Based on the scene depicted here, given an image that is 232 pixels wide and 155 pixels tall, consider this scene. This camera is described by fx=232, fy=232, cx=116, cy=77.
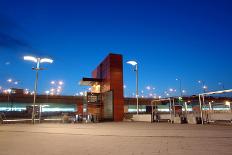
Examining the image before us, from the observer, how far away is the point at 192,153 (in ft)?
25.6

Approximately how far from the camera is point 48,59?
28.5 meters

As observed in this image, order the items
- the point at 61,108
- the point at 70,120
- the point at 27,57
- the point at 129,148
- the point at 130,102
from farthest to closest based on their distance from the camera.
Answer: the point at 61,108 < the point at 130,102 < the point at 70,120 < the point at 27,57 < the point at 129,148

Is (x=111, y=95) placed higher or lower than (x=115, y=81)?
lower

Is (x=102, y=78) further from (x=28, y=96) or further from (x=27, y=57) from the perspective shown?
(x=28, y=96)

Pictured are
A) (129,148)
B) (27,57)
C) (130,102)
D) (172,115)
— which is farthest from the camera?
(130,102)

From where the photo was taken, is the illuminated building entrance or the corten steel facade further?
the corten steel facade

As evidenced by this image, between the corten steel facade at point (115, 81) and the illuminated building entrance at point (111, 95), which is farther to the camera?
the corten steel facade at point (115, 81)

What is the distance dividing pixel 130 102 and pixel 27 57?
73.1m

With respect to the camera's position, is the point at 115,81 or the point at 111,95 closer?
the point at 111,95

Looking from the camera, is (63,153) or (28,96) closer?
(63,153)

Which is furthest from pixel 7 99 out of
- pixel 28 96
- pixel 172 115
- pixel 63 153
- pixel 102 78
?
pixel 63 153

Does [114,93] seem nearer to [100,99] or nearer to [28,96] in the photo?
[100,99]

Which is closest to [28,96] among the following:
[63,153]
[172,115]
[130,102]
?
[130,102]

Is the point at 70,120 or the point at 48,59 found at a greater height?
the point at 48,59
